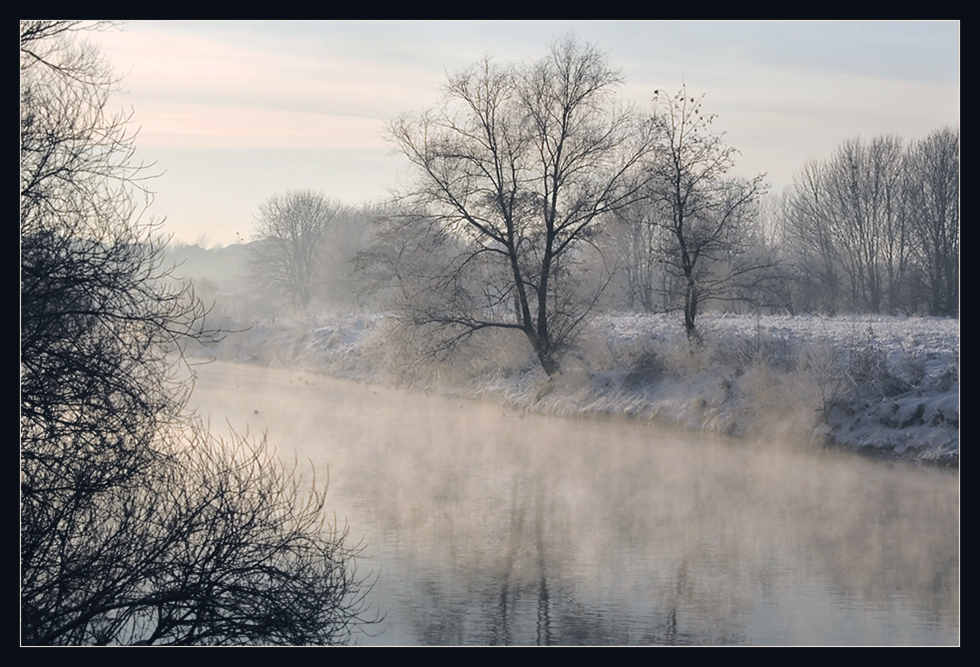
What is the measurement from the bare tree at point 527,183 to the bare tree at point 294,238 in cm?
3135

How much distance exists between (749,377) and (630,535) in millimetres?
7508

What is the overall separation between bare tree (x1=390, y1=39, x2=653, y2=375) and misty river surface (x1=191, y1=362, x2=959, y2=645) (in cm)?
470

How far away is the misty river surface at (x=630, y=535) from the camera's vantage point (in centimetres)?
893

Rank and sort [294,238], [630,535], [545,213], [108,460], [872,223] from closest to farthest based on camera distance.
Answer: [108,460]
[630,535]
[545,213]
[872,223]
[294,238]

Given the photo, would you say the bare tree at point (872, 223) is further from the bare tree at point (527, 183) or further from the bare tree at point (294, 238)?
the bare tree at point (294, 238)

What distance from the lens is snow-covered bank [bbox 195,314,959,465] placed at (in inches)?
645

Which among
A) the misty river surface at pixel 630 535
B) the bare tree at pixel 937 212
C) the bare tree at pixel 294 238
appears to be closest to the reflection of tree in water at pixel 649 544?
the misty river surface at pixel 630 535

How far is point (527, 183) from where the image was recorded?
933 inches

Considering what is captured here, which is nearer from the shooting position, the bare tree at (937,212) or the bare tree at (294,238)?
the bare tree at (937,212)

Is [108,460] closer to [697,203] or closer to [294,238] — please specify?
[697,203]

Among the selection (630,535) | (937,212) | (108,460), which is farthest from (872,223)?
(108,460)

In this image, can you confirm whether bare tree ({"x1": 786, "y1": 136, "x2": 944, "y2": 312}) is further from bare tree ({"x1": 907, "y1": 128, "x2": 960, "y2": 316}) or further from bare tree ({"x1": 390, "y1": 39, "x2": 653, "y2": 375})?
bare tree ({"x1": 390, "y1": 39, "x2": 653, "y2": 375})

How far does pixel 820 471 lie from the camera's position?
50.6ft

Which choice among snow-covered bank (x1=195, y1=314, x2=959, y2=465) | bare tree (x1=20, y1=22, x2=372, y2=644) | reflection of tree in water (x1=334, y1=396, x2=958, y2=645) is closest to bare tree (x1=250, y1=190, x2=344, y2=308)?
snow-covered bank (x1=195, y1=314, x2=959, y2=465)
